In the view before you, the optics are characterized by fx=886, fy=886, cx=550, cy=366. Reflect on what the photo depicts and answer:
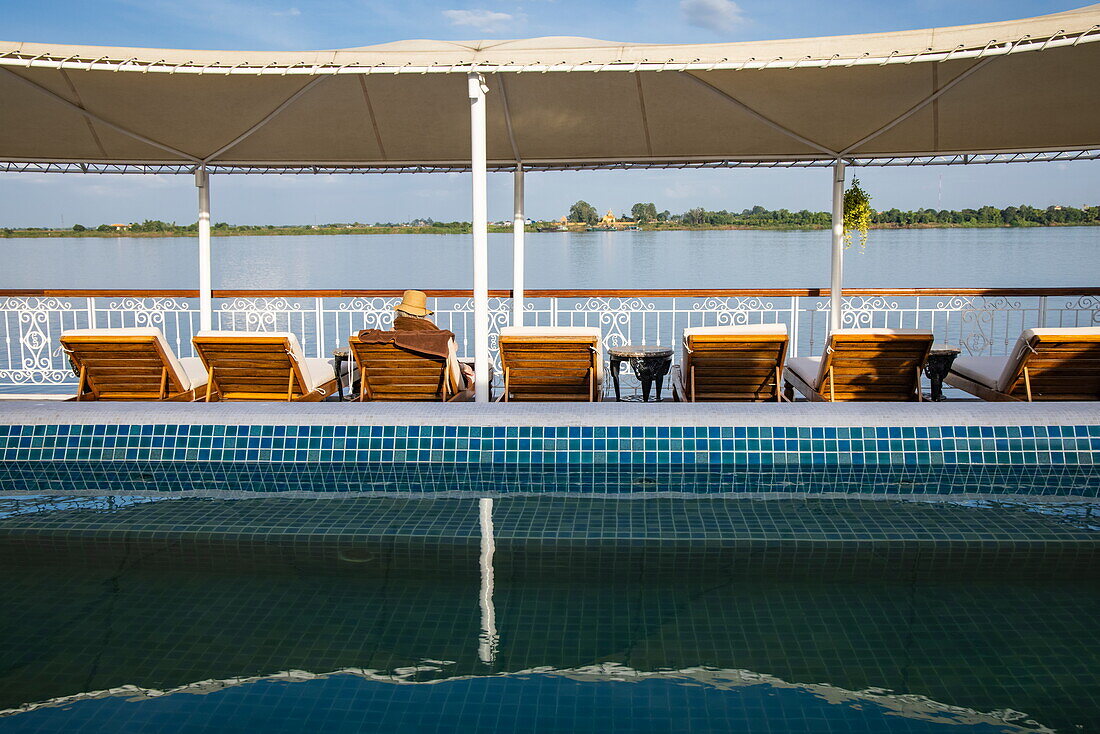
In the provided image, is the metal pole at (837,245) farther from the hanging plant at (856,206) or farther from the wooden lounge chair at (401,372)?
the wooden lounge chair at (401,372)

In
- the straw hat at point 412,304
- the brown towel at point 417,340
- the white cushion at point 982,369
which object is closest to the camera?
the brown towel at point 417,340

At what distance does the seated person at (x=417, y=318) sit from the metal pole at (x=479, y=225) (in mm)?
289

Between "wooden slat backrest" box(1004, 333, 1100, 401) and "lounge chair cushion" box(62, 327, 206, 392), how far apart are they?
5.10 meters

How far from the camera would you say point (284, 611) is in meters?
3.21

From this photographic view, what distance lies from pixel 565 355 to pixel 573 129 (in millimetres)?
2901

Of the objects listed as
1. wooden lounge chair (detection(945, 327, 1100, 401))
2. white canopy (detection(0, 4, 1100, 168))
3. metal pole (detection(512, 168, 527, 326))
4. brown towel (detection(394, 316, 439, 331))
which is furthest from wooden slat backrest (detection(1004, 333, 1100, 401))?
metal pole (detection(512, 168, 527, 326))

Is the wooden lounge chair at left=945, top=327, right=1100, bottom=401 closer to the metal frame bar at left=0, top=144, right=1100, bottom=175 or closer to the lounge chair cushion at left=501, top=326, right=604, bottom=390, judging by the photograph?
the lounge chair cushion at left=501, top=326, right=604, bottom=390

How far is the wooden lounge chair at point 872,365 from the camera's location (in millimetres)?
5203

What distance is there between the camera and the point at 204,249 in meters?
7.91

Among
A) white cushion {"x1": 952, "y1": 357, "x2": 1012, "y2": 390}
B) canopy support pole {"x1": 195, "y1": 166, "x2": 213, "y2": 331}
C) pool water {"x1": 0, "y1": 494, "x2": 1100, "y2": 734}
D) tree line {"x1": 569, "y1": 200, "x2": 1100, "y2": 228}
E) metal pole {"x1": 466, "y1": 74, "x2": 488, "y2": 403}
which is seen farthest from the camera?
tree line {"x1": 569, "y1": 200, "x2": 1100, "y2": 228}

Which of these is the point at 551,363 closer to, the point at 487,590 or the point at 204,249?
the point at 487,590

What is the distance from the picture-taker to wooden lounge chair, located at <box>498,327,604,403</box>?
5.33 m

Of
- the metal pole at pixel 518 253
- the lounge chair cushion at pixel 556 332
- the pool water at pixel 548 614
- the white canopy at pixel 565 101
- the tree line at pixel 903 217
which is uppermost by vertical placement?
the tree line at pixel 903 217

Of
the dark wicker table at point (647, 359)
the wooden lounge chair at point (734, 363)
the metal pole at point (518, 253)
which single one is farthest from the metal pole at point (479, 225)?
the metal pole at point (518, 253)
